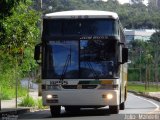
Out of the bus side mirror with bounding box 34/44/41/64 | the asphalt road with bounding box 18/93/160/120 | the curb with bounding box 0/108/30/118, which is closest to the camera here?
the asphalt road with bounding box 18/93/160/120

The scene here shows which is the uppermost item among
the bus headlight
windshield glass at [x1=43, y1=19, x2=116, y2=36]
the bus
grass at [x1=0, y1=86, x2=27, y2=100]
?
windshield glass at [x1=43, y1=19, x2=116, y2=36]

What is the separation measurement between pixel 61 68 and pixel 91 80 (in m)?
1.21

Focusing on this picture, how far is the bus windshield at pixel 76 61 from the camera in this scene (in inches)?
869

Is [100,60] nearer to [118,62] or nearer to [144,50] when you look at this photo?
[118,62]

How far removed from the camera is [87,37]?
22422 mm

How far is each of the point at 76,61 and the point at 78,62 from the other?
0.09 meters

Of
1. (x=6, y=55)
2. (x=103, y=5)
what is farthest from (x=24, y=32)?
(x=103, y=5)

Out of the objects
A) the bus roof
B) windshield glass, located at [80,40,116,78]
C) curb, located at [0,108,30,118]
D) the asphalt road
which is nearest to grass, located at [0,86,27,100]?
curb, located at [0,108,30,118]

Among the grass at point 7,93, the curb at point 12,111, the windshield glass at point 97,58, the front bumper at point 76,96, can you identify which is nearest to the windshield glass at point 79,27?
the windshield glass at point 97,58

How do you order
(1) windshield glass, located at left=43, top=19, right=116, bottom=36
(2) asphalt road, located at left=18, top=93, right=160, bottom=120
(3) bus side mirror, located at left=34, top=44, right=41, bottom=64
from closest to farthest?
(2) asphalt road, located at left=18, top=93, right=160, bottom=120
(3) bus side mirror, located at left=34, top=44, right=41, bottom=64
(1) windshield glass, located at left=43, top=19, right=116, bottom=36

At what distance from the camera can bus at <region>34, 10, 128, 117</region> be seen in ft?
72.4

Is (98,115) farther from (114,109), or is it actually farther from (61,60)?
(61,60)

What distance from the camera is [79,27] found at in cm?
2264

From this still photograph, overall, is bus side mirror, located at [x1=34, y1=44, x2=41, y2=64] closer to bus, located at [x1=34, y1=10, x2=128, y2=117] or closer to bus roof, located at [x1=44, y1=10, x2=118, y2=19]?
bus, located at [x1=34, y1=10, x2=128, y2=117]
